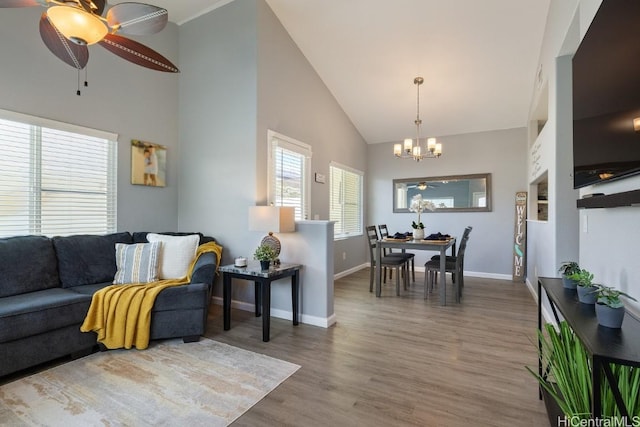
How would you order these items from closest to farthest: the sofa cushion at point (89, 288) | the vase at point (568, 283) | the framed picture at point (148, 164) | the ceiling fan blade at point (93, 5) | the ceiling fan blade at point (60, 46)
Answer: the vase at point (568, 283) < the ceiling fan blade at point (93, 5) < the ceiling fan blade at point (60, 46) < the sofa cushion at point (89, 288) < the framed picture at point (148, 164)

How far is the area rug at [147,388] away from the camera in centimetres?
184

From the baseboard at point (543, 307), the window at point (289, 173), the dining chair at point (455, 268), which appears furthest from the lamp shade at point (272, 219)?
the baseboard at point (543, 307)

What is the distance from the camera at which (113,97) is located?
12.1ft

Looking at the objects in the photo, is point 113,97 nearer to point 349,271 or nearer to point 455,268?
point 349,271

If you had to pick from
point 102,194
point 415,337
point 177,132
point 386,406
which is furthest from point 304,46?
point 386,406

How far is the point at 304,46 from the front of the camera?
176 inches

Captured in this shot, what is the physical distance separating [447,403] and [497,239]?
4598 mm

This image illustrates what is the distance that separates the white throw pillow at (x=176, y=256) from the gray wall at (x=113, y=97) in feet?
3.09

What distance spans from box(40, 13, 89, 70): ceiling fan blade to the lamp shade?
1879mm

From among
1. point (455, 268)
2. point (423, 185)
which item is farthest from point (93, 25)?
point (423, 185)

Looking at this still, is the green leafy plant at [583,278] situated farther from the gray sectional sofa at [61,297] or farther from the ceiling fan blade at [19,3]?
the ceiling fan blade at [19,3]

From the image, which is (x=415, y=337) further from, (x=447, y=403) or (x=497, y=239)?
(x=497, y=239)

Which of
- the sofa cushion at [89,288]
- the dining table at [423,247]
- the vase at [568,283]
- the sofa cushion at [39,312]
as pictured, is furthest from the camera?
the dining table at [423,247]

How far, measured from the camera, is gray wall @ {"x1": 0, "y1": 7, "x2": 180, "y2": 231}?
9.70 feet
